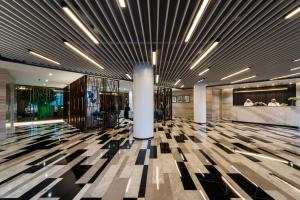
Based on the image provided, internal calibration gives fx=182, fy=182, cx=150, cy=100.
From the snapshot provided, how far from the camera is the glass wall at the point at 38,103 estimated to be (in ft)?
55.0

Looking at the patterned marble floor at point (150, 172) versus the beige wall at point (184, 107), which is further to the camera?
the beige wall at point (184, 107)

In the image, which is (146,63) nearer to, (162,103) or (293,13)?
(293,13)

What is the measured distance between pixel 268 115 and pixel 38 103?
19949 mm

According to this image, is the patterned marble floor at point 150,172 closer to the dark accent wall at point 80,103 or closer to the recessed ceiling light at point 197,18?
the recessed ceiling light at point 197,18

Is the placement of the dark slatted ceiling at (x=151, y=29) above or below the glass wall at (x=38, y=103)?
above

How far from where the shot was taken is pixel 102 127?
11562 mm

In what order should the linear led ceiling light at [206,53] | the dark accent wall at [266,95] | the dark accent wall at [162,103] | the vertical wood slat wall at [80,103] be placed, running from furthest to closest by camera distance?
the dark accent wall at [162,103], the dark accent wall at [266,95], the vertical wood slat wall at [80,103], the linear led ceiling light at [206,53]

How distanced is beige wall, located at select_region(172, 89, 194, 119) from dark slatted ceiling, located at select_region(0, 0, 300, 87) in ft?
41.6

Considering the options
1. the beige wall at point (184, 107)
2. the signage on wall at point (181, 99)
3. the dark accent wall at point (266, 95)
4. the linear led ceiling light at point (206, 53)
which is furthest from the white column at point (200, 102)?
the linear led ceiling light at point (206, 53)

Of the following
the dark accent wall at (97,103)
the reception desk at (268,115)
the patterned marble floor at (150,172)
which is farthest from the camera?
the reception desk at (268,115)

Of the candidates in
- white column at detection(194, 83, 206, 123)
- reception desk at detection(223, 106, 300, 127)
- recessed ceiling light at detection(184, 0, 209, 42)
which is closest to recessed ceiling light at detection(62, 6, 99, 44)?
recessed ceiling light at detection(184, 0, 209, 42)

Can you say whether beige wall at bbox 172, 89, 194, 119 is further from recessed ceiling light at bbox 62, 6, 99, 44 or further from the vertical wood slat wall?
recessed ceiling light at bbox 62, 6, 99, 44

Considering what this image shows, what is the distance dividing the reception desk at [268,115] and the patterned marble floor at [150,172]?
686 cm

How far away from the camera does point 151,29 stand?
4.71 meters
